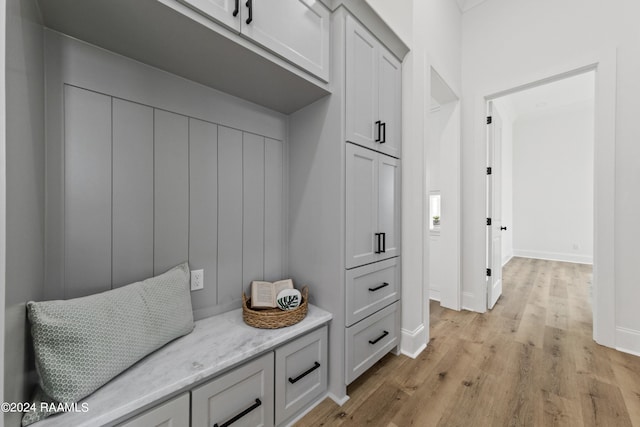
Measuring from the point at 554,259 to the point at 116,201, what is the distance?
24.0ft

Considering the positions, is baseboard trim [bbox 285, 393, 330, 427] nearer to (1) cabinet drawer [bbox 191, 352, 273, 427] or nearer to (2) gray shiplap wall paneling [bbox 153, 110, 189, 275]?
(1) cabinet drawer [bbox 191, 352, 273, 427]

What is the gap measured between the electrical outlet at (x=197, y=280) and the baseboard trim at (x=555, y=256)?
6833 mm

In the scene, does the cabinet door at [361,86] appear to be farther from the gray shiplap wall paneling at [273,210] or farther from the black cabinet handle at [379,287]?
the black cabinet handle at [379,287]

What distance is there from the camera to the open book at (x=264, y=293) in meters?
1.42

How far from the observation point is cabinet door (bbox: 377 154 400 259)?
5.54 ft

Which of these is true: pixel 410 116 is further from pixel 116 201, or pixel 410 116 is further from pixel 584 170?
pixel 584 170

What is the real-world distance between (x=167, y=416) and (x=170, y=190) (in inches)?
36.5

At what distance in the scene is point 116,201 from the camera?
1.10 meters

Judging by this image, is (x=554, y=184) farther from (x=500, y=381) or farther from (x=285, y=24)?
(x=285, y=24)

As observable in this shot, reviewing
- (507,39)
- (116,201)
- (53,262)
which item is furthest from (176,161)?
(507,39)

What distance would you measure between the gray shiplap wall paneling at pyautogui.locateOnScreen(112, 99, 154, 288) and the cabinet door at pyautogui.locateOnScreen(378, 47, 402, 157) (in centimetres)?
132

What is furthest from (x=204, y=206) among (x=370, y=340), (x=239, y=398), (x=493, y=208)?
(x=493, y=208)

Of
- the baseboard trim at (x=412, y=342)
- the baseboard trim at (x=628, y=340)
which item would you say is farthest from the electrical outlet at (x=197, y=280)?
the baseboard trim at (x=628, y=340)

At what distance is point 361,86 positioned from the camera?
1531 mm
